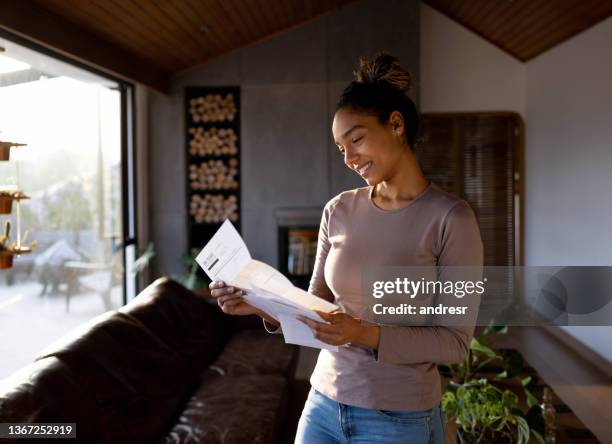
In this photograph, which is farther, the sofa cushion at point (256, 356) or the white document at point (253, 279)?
the sofa cushion at point (256, 356)

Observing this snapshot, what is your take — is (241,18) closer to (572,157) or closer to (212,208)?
(212,208)

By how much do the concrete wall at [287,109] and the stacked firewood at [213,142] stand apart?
12 cm

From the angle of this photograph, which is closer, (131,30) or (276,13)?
(131,30)

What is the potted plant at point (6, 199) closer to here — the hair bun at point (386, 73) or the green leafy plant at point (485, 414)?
the hair bun at point (386, 73)

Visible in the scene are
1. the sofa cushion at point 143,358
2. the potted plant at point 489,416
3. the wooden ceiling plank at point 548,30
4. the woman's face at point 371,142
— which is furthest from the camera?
the wooden ceiling plank at point 548,30

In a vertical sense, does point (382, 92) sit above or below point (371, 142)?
above

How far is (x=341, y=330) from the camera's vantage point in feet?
3.58

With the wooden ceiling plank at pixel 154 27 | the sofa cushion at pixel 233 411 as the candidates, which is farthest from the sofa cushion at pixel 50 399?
the wooden ceiling plank at pixel 154 27

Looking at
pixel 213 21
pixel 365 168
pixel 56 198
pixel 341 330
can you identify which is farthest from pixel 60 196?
pixel 341 330

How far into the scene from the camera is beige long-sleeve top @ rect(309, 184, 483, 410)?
1.12 metres

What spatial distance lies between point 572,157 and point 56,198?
12.7 feet

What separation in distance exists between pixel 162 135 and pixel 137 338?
3114 mm

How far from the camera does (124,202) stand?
197 inches

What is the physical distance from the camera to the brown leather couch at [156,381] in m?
1.96
